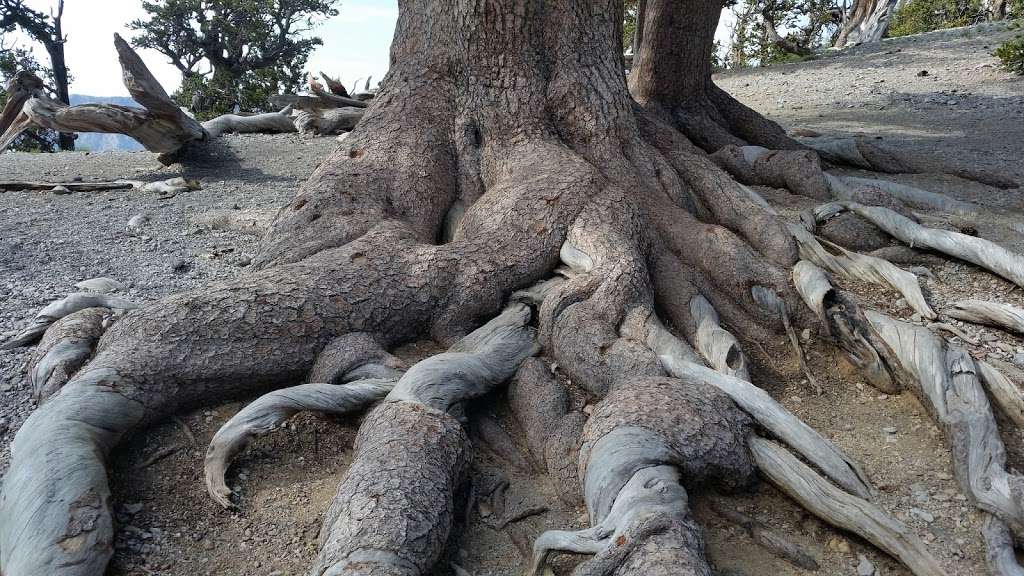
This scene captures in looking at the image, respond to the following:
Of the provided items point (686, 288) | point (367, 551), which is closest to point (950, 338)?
point (686, 288)

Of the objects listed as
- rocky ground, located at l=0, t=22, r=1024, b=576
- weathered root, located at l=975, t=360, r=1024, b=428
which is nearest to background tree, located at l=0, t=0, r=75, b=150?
rocky ground, located at l=0, t=22, r=1024, b=576

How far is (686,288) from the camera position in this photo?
155 inches

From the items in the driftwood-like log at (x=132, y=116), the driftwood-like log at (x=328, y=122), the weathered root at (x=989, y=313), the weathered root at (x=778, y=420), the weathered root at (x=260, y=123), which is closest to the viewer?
the weathered root at (x=778, y=420)

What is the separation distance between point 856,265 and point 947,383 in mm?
1308

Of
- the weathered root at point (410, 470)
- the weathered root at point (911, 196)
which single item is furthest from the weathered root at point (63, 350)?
the weathered root at point (911, 196)

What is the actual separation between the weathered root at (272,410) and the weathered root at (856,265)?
2.67 meters

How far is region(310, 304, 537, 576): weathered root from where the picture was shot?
2.31 meters

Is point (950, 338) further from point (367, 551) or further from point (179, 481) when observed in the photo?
point (179, 481)

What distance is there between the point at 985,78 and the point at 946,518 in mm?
11858

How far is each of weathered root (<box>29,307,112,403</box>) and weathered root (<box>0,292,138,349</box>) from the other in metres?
0.16

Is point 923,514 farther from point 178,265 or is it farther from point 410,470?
→ point 178,265

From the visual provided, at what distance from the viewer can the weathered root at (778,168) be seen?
549 centimetres

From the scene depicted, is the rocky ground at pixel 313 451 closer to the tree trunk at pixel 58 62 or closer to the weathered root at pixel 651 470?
the weathered root at pixel 651 470

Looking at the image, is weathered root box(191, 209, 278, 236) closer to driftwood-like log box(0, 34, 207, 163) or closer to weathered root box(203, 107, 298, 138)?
driftwood-like log box(0, 34, 207, 163)
